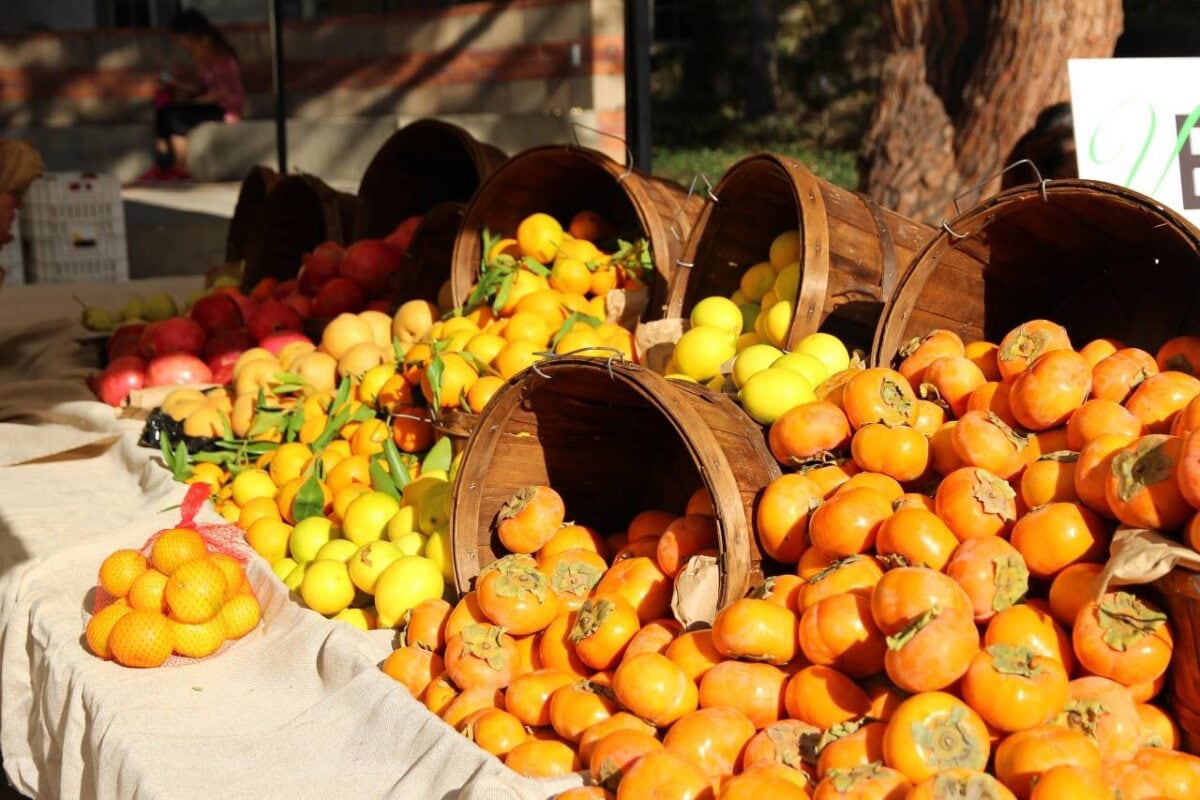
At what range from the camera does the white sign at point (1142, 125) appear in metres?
2.67

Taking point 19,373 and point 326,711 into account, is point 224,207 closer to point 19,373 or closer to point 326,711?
point 19,373

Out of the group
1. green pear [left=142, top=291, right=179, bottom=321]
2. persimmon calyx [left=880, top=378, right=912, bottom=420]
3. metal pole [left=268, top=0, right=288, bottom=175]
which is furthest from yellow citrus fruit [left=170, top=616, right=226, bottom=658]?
metal pole [left=268, top=0, right=288, bottom=175]

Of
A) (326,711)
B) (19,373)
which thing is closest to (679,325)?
(326,711)

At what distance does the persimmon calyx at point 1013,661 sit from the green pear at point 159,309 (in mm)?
3918

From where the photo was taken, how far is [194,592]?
226cm

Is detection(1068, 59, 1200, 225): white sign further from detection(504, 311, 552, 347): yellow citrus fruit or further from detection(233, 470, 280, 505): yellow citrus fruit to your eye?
detection(233, 470, 280, 505): yellow citrus fruit

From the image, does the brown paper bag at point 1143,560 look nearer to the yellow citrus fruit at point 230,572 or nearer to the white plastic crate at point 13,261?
the yellow citrus fruit at point 230,572

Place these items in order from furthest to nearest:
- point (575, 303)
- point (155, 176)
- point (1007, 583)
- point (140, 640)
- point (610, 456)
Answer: point (155, 176)
point (575, 303)
point (610, 456)
point (140, 640)
point (1007, 583)

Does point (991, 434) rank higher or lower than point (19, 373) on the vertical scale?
higher

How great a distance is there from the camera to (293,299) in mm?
4184

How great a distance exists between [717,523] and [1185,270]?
1057 mm

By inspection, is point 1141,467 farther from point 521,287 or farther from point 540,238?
point 540,238

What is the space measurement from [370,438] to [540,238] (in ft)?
2.50

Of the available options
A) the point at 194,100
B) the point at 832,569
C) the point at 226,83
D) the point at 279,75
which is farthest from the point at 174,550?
the point at 194,100
